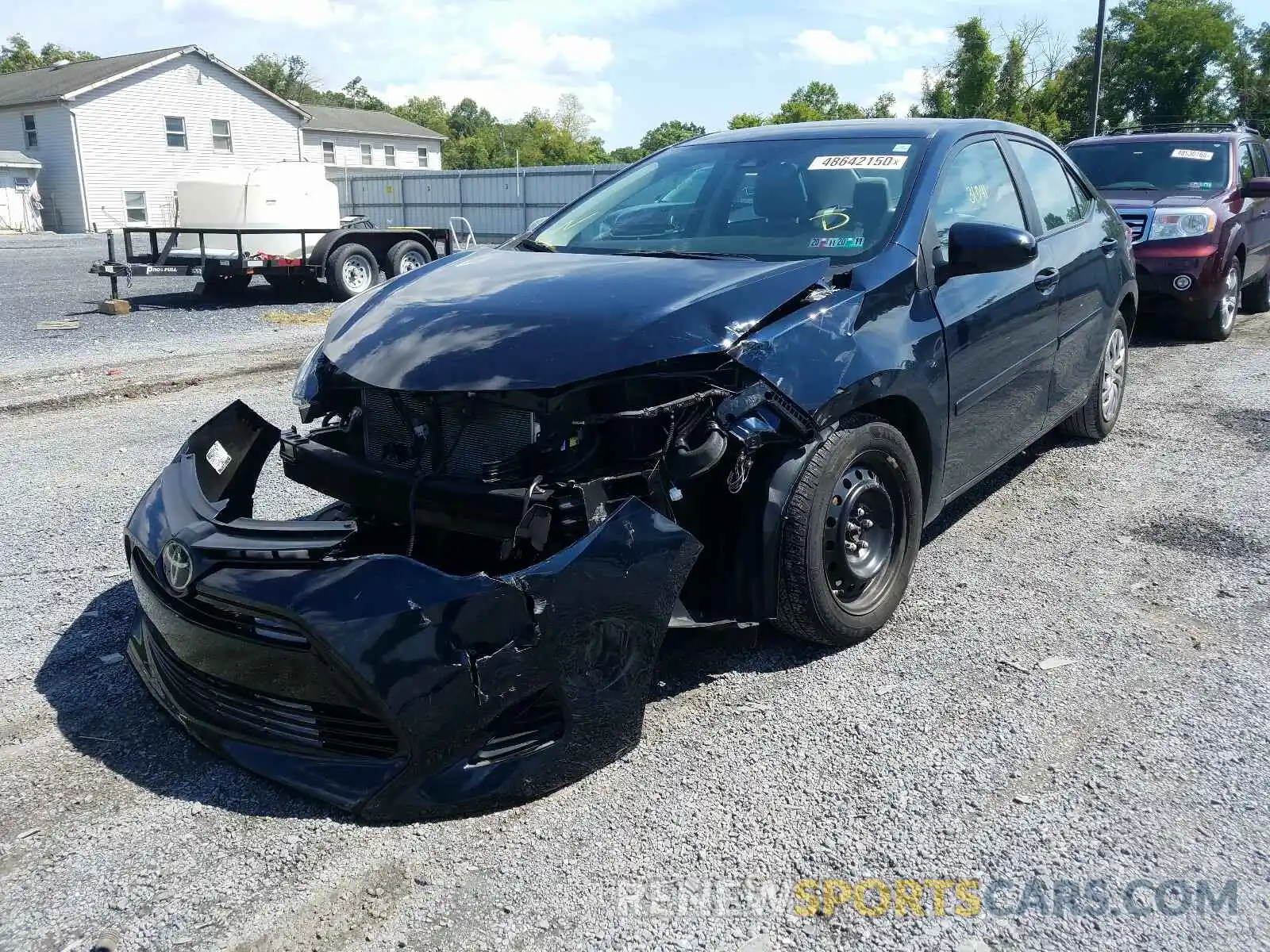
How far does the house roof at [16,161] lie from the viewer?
35875 mm

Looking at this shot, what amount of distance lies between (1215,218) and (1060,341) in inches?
211

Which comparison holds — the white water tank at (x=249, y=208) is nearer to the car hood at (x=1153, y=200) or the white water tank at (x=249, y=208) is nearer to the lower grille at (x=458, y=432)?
the car hood at (x=1153, y=200)

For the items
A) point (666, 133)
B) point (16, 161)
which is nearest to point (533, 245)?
point (16, 161)

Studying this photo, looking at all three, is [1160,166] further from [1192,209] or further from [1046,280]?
[1046,280]

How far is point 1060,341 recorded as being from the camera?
479 cm

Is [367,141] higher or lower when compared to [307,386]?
higher

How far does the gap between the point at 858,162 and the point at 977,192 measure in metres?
0.58

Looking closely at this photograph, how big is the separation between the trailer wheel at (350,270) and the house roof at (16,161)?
2885cm

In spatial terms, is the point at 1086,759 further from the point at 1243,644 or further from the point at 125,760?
the point at 125,760

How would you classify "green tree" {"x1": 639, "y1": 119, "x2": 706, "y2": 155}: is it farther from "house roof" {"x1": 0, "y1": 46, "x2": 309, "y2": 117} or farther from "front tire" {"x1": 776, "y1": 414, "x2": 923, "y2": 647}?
"front tire" {"x1": 776, "y1": 414, "x2": 923, "y2": 647}

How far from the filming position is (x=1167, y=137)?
10.1 m

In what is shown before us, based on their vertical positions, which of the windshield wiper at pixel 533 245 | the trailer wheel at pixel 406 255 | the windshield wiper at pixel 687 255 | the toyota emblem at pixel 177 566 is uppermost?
the windshield wiper at pixel 533 245

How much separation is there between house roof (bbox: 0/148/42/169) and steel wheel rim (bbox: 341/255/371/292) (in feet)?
94.6

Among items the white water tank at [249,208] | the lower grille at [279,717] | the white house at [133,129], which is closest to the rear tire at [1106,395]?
the lower grille at [279,717]
